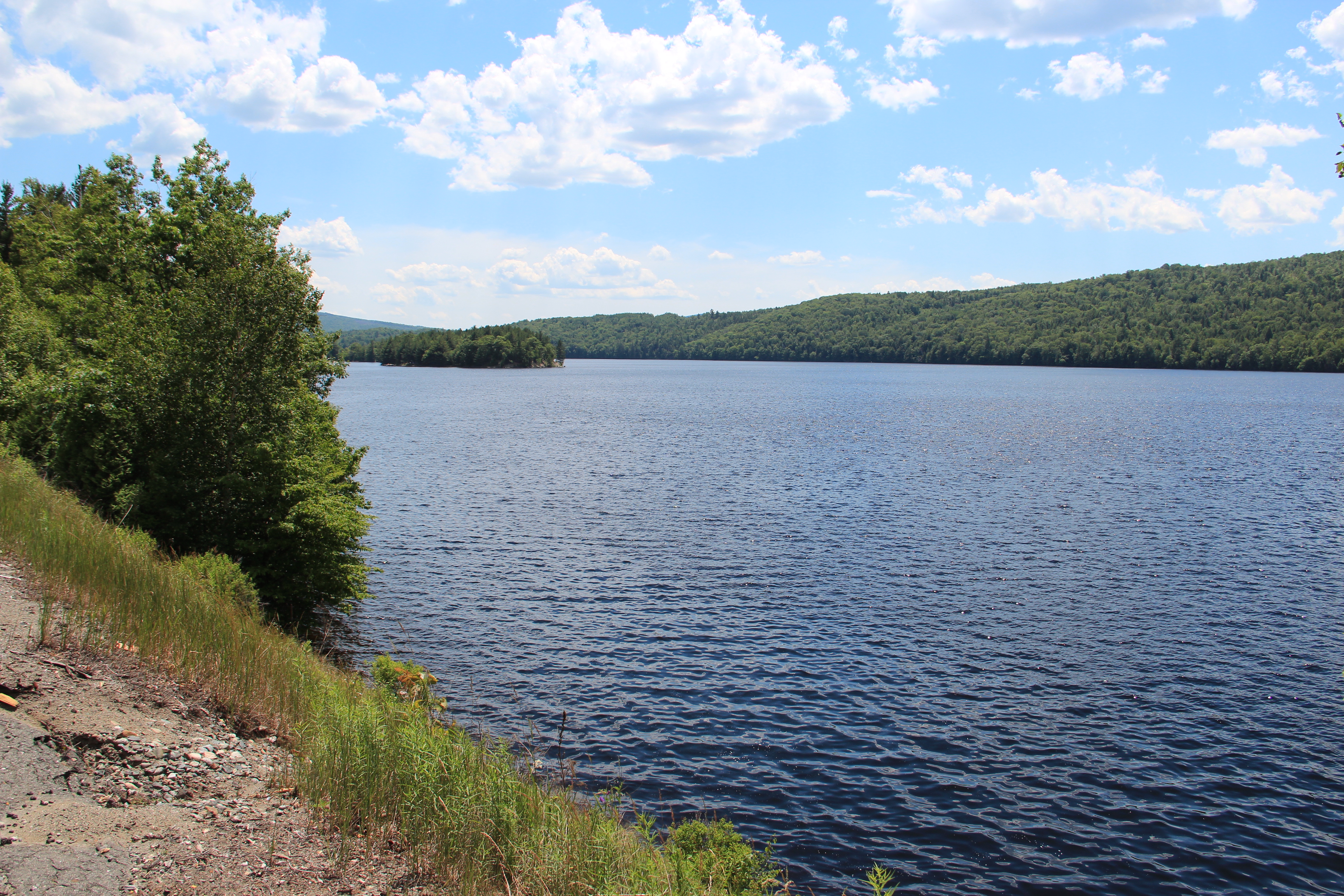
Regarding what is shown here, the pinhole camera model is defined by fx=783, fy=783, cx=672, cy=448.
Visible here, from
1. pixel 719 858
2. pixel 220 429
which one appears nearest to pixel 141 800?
pixel 719 858

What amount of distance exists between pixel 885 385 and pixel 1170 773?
15916 centimetres

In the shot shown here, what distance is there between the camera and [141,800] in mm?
9047

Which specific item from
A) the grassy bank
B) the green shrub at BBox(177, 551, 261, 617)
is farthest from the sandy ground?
the green shrub at BBox(177, 551, 261, 617)

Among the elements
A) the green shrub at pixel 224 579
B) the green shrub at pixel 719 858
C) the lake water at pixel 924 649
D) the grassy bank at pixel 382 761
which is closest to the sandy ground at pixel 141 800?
the grassy bank at pixel 382 761

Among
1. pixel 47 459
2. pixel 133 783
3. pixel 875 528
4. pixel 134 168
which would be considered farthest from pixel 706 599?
pixel 134 168

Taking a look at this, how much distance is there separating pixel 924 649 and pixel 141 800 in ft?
61.5

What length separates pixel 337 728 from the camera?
11.2m

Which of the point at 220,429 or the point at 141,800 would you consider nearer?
the point at 141,800

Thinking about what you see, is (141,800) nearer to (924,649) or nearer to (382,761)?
(382,761)

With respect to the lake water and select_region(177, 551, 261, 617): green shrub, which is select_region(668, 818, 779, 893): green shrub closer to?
the lake water

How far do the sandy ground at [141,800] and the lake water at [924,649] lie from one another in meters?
6.86

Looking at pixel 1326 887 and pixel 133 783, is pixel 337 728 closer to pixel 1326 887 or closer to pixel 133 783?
pixel 133 783

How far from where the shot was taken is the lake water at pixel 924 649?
14148mm

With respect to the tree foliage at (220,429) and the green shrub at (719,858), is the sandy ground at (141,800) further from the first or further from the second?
the tree foliage at (220,429)
